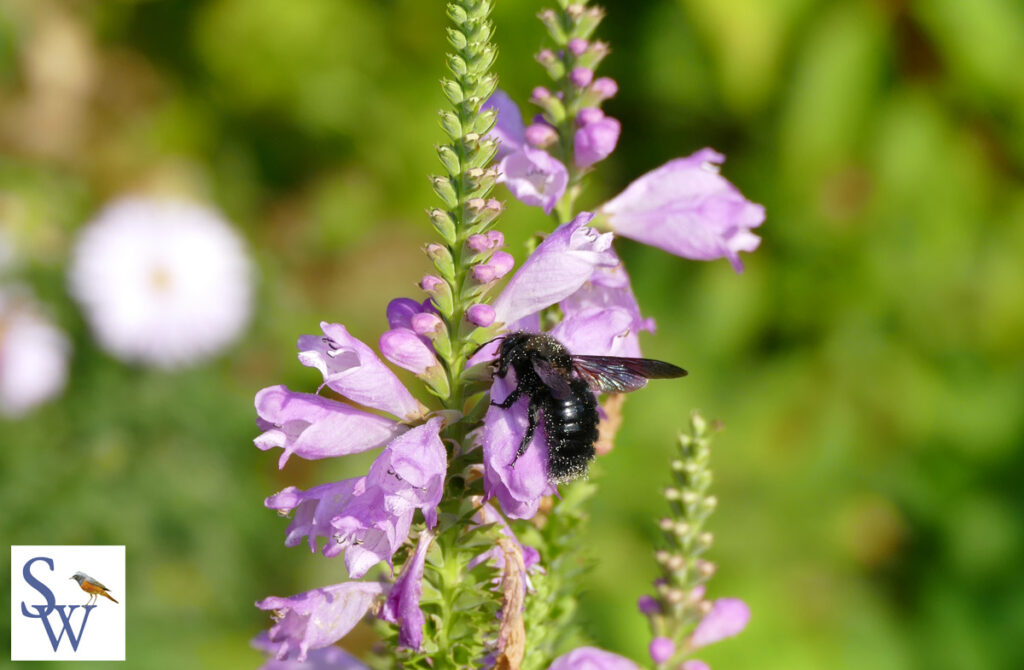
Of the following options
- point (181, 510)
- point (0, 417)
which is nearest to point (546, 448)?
point (181, 510)

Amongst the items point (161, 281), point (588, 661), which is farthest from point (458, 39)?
point (161, 281)

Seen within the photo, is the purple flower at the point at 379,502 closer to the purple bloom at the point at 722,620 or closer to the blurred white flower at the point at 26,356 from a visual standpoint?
the purple bloom at the point at 722,620

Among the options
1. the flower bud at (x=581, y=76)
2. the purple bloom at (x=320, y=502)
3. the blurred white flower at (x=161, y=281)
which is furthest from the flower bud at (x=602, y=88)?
the blurred white flower at (x=161, y=281)

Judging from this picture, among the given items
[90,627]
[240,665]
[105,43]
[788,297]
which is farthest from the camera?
[105,43]

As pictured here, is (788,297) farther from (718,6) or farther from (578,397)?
(578,397)

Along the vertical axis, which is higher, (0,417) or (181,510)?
(0,417)

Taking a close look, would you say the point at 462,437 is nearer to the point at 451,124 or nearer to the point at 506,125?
A: the point at 451,124
